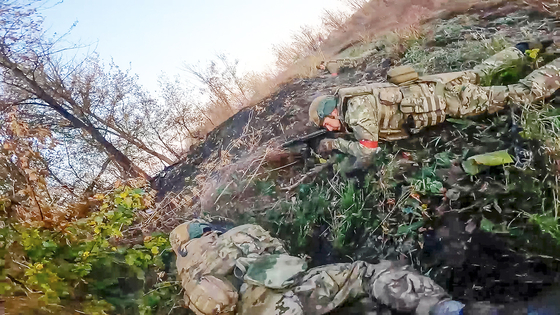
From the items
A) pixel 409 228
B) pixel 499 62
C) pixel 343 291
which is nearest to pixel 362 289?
pixel 343 291

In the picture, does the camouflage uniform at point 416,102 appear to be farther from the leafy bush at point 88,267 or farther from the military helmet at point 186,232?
the leafy bush at point 88,267

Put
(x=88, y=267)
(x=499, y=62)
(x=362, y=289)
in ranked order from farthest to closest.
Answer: (x=88, y=267), (x=499, y=62), (x=362, y=289)

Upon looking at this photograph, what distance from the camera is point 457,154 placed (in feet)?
5.10

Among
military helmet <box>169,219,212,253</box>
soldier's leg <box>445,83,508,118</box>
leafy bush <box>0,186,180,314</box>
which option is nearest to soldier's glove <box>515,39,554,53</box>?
soldier's leg <box>445,83,508,118</box>

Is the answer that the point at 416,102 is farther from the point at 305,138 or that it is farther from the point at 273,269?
the point at 273,269

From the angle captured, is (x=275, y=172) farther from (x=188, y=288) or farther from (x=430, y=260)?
(x=430, y=260)

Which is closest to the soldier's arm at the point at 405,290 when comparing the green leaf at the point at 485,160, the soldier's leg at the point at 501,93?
the green leaf at the point at 485,160

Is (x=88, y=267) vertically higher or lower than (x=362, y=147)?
higher

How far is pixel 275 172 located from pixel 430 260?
78cm

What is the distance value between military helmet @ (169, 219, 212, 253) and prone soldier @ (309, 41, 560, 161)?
71 cm

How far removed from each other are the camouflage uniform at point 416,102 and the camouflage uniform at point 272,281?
0.51 m

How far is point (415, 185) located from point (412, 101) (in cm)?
36

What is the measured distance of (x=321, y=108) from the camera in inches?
71.5

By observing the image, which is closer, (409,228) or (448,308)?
(448,308)
